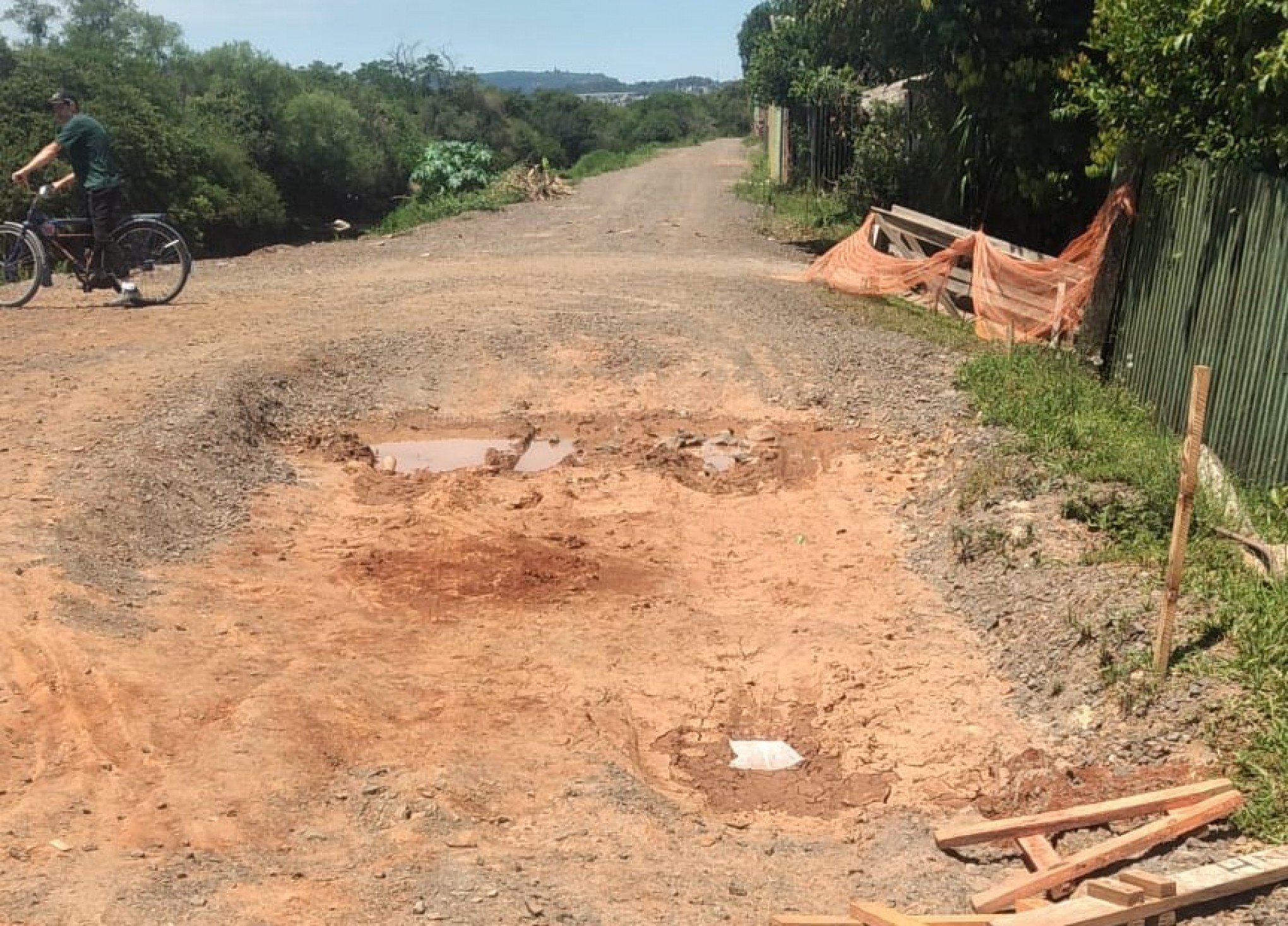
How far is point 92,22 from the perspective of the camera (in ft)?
102

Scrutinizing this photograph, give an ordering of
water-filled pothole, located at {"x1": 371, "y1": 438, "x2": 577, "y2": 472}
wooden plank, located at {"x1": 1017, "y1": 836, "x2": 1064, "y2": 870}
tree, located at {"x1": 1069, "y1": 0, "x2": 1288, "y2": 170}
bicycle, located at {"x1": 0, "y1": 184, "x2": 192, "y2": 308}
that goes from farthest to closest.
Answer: bicycle, located at {"x1": 0, "y1": 184, "x2": 192, "y2": 308}
water-filled pothole, located at {"x1": 371, "y1": 438, "x2": 577, "y2": 472}
tree, located at {"x1": 1069, "y1": 0, "x2": 1288, "y2": 170}
wooden plank, located at {"x1": 1017, "y1": 836, "x2": 1064, "y2": 870}

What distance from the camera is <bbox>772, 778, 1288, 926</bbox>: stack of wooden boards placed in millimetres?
3467

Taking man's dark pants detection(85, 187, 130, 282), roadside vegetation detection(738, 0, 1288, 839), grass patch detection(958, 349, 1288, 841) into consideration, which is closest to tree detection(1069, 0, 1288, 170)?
roadside vegetation detection(738, 0, 1288, 839)

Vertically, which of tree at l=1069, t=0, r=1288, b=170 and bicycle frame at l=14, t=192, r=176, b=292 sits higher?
tree at l=1069, t=0, r=1288, b=170

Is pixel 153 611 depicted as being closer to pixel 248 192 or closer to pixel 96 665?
pixel 96 665

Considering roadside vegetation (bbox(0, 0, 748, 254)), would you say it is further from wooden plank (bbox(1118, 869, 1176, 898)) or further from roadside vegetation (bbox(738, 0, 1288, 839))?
wooden plank (bbox(1118, 869, 1176, 898))

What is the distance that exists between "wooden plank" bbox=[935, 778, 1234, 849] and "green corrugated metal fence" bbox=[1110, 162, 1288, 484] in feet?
9.22

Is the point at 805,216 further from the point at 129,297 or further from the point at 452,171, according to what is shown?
the point at 129,297

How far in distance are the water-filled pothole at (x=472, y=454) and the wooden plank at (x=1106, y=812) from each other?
5.15 m

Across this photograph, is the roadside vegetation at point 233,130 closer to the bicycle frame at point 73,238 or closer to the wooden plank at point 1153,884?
the bicycle frame at point 73,238

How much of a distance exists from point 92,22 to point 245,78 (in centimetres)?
521

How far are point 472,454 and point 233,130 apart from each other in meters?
22.3

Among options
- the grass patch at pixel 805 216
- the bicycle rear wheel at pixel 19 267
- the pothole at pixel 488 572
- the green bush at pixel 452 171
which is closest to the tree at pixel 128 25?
the green bush at pixel 452 171

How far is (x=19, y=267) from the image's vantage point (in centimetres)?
1147
